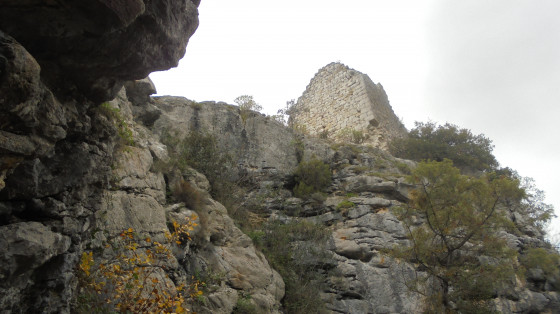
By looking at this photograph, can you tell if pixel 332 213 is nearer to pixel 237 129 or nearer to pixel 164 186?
pixel 237 129

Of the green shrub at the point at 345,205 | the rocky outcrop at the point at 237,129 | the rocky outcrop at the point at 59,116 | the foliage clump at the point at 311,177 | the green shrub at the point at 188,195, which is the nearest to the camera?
the rocky outcrop at the point at 59,116

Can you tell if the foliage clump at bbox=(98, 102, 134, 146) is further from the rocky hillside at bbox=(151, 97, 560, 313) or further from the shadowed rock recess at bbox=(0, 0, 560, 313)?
the rocky hillside at bbox=(151, 97, 560, 313)

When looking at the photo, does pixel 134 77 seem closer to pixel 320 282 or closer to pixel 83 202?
pixel 83 202

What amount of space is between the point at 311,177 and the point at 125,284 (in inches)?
340

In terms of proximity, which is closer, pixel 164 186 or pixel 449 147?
pixel 164 186

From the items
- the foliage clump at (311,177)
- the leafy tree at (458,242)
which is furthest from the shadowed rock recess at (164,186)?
the leafy tree at (458,242)

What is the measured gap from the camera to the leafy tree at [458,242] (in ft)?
29.4

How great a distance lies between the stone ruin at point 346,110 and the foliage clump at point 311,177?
4.99m

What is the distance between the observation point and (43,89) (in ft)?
12.2

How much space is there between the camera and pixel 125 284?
17.6 ft

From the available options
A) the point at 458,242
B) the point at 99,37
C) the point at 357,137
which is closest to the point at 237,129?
the point at 357,137

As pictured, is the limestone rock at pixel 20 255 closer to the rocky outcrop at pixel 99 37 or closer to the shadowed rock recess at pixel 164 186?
the shadowed rock recess at pixel 164 186

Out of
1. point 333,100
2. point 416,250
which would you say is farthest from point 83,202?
point 333,100

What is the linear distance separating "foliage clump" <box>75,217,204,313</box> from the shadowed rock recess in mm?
108
